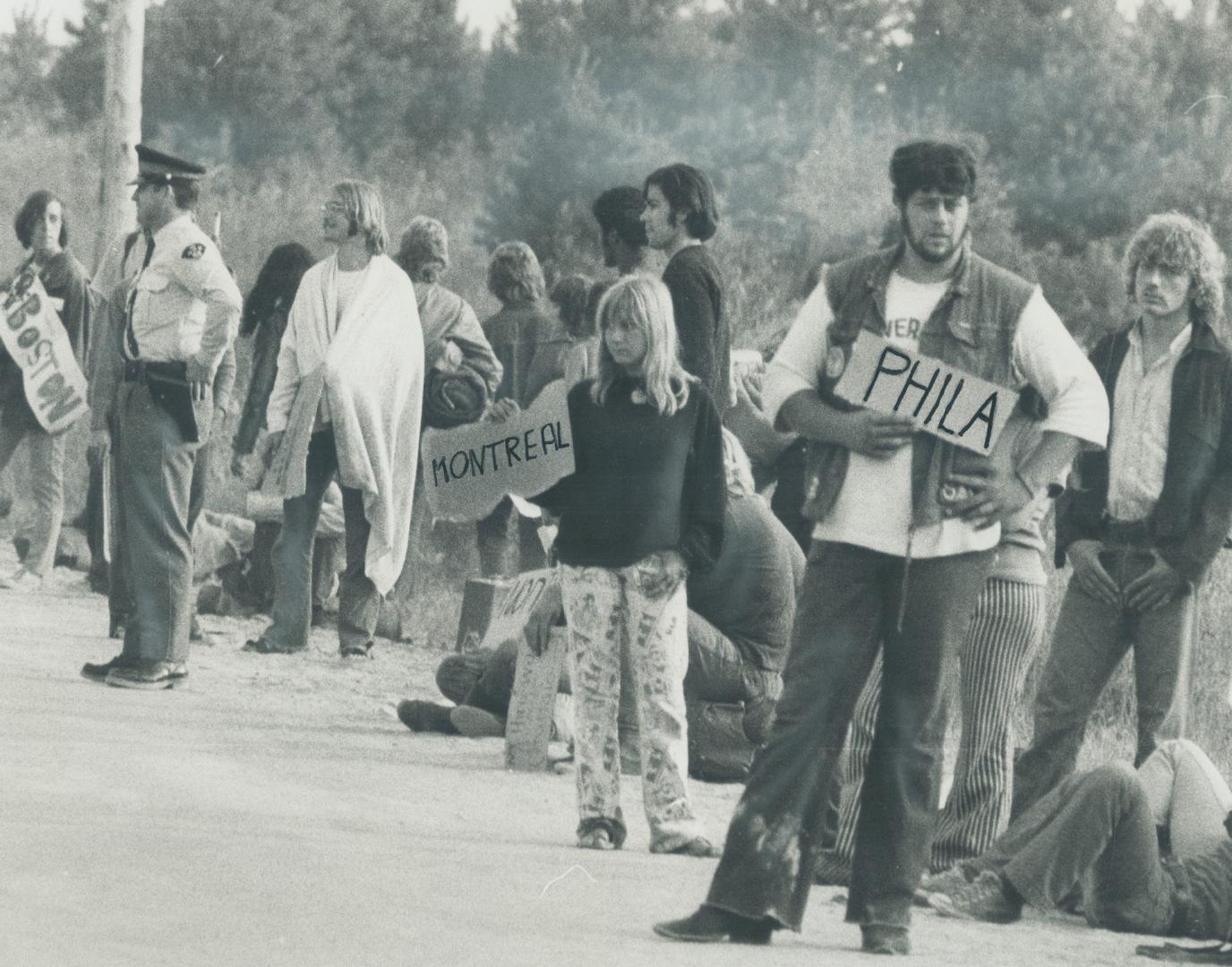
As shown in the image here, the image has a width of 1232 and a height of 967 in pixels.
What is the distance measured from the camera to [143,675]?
12.0 meters

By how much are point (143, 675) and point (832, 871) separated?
4.49 m

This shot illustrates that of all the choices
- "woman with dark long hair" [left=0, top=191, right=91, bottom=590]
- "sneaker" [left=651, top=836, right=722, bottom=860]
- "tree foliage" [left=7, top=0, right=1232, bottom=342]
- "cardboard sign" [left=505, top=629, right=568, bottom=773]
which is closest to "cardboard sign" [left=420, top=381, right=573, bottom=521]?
"cardboard sign" [left=505, top=629, right=568, bottom=773]

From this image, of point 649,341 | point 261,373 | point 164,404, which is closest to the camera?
point 649,341

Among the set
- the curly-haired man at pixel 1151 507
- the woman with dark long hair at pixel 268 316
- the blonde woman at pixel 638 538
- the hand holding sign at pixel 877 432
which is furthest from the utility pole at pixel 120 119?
the hand holding sign at pixel 877 432

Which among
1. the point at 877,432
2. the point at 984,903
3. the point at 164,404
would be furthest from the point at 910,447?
the point at 164,404

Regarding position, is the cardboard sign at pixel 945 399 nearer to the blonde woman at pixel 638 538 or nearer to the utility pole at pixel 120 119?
the blonde woman at pixel 638 538

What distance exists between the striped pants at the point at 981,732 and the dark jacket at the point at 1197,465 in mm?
481

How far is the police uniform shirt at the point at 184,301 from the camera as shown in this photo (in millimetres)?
11922

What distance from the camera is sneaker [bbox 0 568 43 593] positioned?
1577cm

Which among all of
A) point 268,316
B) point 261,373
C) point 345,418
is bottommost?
point 345,418

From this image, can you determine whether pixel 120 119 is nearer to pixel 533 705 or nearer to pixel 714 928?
pixel 533 705

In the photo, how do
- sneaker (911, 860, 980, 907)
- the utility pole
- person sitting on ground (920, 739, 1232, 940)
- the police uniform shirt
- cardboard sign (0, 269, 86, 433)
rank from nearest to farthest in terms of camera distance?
person sitting on ground (920, 739, 1232, 940) → sneaker (911, 860, 980, 907) → the police uniform shirt → cardboard sign (0, 269, 86, 433) → the utility pole

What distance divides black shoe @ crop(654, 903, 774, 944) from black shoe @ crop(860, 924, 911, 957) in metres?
0.25

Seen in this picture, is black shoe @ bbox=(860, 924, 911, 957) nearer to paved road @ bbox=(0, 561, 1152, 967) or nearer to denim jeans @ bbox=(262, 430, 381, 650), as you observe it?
paved road @ bbox=(0, 561, 1152, 967)
